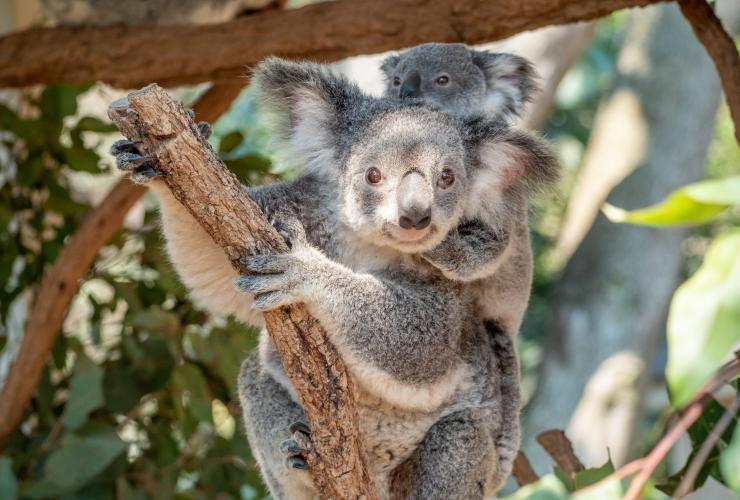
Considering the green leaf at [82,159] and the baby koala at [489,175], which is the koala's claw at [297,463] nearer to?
the baby koala at [489,175]

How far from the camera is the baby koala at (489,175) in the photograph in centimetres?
266

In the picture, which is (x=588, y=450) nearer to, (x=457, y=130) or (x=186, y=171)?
(x=457, y=130)

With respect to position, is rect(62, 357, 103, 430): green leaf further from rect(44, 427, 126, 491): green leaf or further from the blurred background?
rect(44, 427, 126, 491): green leaf

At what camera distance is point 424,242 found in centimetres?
248

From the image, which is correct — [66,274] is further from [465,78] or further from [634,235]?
[634,235]

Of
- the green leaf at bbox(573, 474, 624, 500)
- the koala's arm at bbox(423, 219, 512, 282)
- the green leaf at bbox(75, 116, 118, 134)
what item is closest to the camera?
the green leaf at bbox(573, 474, 624, 500)

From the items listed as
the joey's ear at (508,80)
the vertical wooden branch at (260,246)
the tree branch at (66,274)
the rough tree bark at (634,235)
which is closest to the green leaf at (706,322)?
the vertical wooden branch at (260,246)

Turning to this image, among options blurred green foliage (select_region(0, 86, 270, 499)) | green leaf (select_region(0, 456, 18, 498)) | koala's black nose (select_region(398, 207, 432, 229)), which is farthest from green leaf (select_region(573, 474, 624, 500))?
green leaf (select_region(0, 456, 18, 498))

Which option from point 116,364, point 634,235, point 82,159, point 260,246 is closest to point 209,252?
point 260,246

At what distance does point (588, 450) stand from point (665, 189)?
7.31 feet

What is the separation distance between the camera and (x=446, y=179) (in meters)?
2.58

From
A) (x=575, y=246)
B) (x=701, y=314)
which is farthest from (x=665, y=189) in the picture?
(x=701, y=314)

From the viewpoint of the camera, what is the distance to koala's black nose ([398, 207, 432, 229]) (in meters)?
2.34

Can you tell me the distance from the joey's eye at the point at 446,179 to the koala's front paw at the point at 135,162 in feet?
2.46
